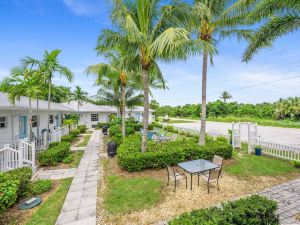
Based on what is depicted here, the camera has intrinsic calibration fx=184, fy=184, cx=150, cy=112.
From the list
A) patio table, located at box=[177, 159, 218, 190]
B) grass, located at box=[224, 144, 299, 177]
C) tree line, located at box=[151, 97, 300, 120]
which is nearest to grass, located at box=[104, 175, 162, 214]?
patio table, located at box=[177, 159, 218, 190]

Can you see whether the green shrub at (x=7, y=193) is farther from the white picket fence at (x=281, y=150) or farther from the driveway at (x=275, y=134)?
the driveway at (x=275, y=134)

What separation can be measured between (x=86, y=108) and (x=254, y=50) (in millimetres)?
29977

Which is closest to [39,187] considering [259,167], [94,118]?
[259,167]

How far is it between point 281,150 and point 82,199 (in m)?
11.1

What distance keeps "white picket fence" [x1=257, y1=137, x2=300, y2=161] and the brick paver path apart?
10.5 ft

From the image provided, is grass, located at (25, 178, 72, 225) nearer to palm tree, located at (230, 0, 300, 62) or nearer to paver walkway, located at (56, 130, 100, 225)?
paver walkway, located at (56, 130, 100, 225)

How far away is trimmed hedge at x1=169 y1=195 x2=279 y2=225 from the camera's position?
318 centimetres

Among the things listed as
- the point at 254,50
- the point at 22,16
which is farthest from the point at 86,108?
the point at 254,50

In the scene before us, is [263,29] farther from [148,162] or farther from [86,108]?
[86,108]

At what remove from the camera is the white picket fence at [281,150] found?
10008mm

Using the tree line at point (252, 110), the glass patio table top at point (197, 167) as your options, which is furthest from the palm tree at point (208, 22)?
the tree line at point (252, 110)

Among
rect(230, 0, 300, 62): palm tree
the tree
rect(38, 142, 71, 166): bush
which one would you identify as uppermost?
the tree

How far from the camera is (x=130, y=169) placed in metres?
8.05

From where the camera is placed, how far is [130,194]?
243 inches
